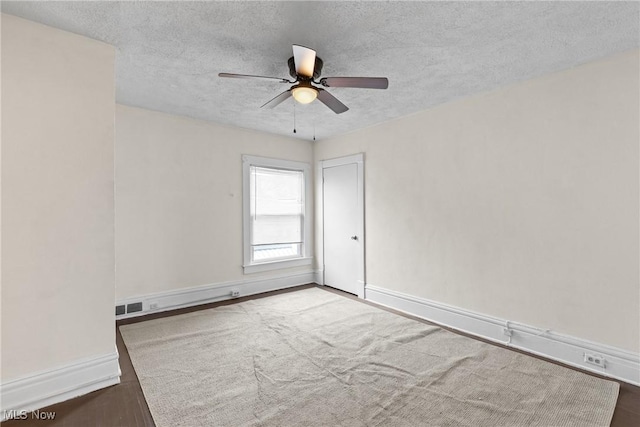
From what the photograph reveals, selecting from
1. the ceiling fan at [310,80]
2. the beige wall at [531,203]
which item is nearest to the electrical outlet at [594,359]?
the beige wall at [531,203]

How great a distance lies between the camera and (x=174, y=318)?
3.68m

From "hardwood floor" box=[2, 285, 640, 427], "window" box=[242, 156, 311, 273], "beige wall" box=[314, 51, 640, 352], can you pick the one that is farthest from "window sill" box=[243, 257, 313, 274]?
"hardwood floor" box=[2, 285, 640, 427]

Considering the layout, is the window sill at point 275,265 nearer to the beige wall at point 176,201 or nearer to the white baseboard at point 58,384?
the beige wall at point 176,201

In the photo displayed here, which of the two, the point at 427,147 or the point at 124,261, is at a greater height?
the point at 427,147

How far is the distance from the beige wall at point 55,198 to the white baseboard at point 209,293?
4.99ft

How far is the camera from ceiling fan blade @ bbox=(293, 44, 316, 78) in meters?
1.96

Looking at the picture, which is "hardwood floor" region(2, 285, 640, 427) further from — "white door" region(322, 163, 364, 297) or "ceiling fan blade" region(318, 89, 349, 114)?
"white door" region(322, 163, 364, 297)

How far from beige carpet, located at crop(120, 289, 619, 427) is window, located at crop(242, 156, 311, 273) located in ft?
4.90

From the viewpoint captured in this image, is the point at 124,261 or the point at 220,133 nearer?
the point at 124,261

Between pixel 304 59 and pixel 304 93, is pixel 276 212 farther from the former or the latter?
pixel 304 59

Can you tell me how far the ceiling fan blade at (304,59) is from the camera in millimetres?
1962

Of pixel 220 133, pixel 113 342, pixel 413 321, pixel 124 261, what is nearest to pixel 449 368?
pixel 413 321

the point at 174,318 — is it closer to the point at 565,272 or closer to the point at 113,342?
the point at 113,342

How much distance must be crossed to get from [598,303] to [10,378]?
4.47 m
